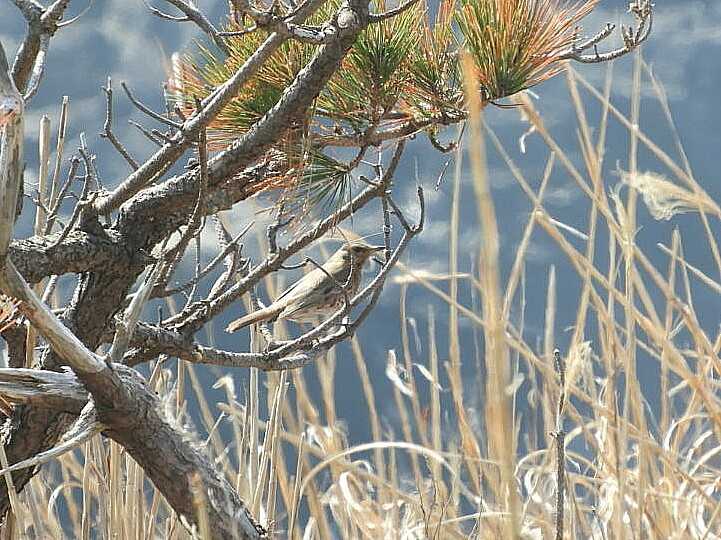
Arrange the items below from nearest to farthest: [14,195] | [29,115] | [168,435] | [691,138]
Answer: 1. [14,195]
2. [168,435]
3. [29,115]
4. [691,138]

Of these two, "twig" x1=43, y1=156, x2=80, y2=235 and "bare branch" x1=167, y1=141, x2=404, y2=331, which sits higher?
"twig" x1=43, y1=156, x2=80, y2=235

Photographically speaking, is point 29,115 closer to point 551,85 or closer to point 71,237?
point 551,85

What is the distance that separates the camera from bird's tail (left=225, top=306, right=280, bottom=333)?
3.64 ft

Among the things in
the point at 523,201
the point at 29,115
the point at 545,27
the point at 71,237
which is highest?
the point at 29,115

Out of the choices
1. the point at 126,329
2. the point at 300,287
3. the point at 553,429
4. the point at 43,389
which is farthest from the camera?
the point at 300,287

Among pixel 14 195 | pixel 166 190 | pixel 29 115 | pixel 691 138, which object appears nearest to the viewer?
pixel 14 195

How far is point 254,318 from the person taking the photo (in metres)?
1.11

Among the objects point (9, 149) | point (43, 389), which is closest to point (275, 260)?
point (43, 389)

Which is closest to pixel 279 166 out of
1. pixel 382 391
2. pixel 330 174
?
pixel 330 174

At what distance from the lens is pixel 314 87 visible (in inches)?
27.4

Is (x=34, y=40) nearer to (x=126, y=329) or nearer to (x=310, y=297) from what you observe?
(x=126, y=329)

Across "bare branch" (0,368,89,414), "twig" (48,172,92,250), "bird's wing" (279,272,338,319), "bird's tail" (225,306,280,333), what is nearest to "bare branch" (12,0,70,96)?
"twig" (48,172,92,250)

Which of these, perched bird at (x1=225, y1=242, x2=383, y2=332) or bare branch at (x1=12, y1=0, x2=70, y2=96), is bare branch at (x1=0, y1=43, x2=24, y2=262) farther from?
perched bird at (x1=225, y1=242, x2=383, y2=332)

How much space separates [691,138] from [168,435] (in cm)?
190
